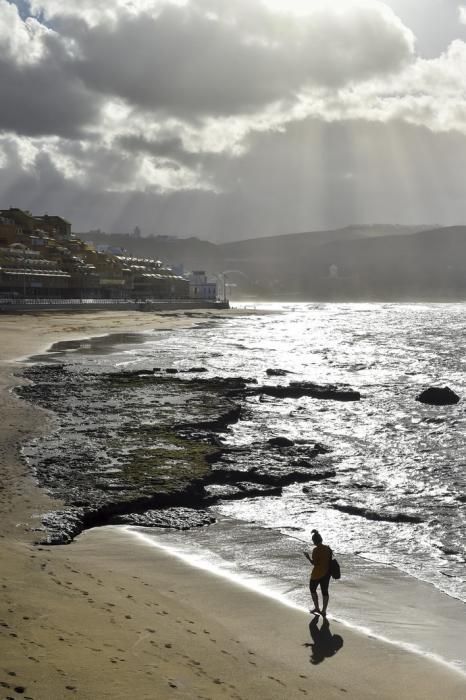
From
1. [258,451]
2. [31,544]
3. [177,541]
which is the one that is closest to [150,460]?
[258,451]

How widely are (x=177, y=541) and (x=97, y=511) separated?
2.65 meters

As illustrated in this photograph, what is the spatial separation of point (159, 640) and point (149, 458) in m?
13.0

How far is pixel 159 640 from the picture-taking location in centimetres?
1110

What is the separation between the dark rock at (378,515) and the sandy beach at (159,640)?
263 inches

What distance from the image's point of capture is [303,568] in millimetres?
16250

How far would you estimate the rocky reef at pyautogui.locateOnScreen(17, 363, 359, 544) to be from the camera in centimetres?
1930

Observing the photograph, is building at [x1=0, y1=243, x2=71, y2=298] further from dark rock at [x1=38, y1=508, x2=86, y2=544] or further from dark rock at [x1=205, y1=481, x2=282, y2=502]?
dark rock at [x1=38, y1=508, x2=86, y2=544]

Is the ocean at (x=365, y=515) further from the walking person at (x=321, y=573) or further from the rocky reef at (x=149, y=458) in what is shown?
the rocky reef at (x=149, y=458)

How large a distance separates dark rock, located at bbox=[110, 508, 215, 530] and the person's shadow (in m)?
6.11

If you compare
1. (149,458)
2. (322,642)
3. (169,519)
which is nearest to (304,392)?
(149,458)

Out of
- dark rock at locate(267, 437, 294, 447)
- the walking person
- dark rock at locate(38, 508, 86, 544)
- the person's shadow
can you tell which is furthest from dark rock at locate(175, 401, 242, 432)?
the person's shadow

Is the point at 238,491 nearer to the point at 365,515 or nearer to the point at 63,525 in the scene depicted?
the point at 365,515

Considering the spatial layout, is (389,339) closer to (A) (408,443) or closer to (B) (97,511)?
(A) (408,443)

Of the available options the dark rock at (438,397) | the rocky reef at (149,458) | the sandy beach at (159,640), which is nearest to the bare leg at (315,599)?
the sandy beach at (159,640)
